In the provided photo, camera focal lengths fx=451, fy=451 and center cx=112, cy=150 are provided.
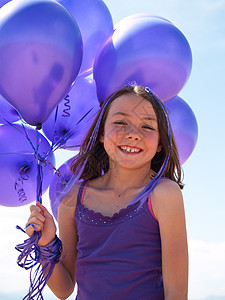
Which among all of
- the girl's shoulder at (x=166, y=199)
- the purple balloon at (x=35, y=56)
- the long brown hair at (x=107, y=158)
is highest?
the purple balloon at (x=35, y=56)

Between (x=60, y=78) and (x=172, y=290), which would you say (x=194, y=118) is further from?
(x=172, y=290)

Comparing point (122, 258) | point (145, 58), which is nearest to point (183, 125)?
point (145, 58)

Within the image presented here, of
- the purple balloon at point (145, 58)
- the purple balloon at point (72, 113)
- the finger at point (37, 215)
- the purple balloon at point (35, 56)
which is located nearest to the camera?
the finger at point (37, 215)

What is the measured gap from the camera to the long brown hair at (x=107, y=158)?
193 cm

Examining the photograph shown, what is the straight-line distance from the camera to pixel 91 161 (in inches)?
81.2

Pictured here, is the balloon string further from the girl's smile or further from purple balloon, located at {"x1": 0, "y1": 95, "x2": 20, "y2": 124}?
the girl's smile

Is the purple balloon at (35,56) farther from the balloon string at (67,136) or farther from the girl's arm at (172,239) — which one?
the girl's arm at (172,239)

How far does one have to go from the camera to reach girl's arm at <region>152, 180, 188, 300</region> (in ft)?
5.37

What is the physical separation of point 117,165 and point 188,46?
1199 mm

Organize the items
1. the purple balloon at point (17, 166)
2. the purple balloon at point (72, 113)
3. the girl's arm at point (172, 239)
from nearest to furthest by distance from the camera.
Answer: the girl's arm at point (172, 239), the purple balloon at point (72, 113), the purple balloon at point (17, 166)

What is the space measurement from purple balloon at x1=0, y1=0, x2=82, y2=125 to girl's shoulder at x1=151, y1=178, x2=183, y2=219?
0.83 meters

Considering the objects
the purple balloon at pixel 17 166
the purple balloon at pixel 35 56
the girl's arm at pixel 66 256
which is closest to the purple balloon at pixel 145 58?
the purple balloon at pixel 35 56

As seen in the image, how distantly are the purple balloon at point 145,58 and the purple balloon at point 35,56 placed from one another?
1.04ft

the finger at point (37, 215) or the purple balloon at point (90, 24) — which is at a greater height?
the purple balloon at point (90, 24)
